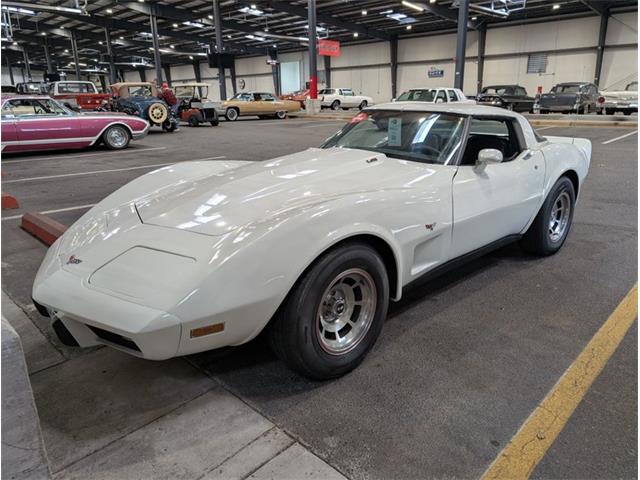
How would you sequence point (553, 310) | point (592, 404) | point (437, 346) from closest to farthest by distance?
point (592, 404)
point (437, 346)
point (553, 310)

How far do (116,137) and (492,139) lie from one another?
10261mm

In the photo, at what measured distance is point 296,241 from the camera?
2.04 metres

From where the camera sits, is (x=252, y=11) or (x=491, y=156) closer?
(x=491, y=156)

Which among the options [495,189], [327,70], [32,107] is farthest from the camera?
[327,70]

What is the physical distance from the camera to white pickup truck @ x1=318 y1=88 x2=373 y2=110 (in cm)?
3025

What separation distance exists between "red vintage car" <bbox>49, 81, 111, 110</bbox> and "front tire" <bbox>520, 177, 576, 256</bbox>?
64.2 ft

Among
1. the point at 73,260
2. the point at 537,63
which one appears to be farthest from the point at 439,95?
the point at 73,260

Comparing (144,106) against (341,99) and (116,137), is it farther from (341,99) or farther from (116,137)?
(341,99)

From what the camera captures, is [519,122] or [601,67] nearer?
[519,122]

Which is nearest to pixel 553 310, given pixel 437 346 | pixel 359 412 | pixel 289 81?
pixel 437 346

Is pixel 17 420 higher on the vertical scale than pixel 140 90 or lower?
lower

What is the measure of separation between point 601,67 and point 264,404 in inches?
1249

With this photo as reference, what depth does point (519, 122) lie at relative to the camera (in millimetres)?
3707

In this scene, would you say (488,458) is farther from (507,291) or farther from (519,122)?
(519,122)
